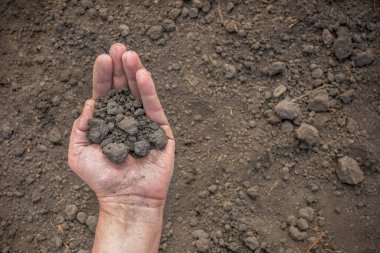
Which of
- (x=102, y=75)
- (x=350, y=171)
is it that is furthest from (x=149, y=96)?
(x=350, y=171)

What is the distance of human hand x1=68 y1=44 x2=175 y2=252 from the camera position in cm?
213

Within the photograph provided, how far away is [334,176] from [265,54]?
973 millimetres

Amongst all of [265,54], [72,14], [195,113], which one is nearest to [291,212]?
[195,113]

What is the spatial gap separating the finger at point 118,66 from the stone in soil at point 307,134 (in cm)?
118

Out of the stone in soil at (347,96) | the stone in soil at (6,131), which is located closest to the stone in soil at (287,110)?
the stone in soil at (347,96)

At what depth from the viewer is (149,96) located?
211 centimetres

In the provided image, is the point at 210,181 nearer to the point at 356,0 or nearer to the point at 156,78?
the point at 156,78

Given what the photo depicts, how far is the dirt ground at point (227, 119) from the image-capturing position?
2.57 metres

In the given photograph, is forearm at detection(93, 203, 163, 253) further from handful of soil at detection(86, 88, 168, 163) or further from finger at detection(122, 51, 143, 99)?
finger at detection(122, 51, 143, 99)

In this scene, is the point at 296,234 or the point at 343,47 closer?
the point at 296,234

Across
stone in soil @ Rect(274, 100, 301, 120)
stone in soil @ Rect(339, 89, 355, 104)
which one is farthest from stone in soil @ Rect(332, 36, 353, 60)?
stone in soil @ Rect(274, 100, 301, 120)

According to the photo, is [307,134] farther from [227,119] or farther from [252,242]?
[252,242]

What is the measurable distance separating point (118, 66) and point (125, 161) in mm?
541

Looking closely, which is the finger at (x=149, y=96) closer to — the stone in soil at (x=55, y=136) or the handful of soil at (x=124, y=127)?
the handful of soil at (x=124, y=127)
